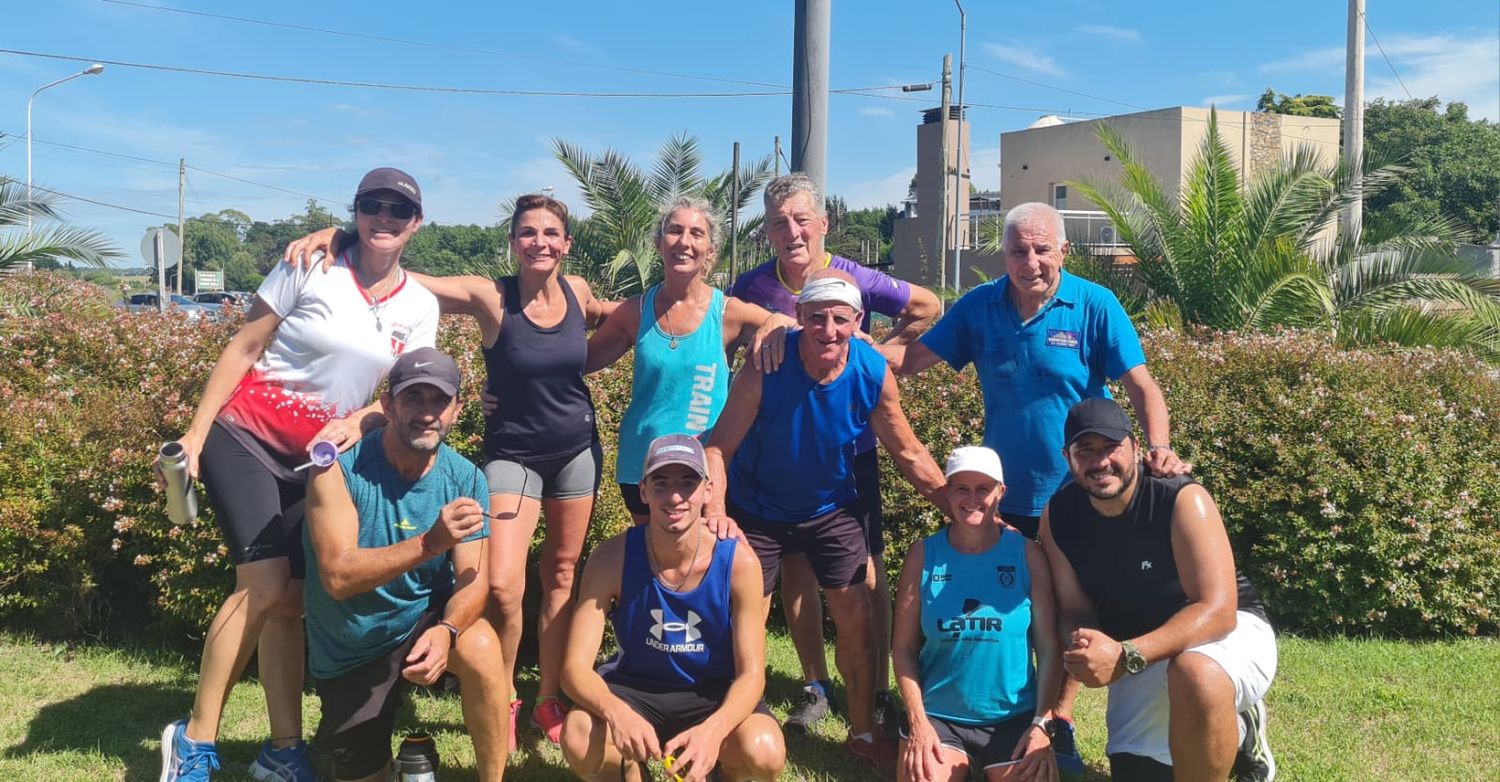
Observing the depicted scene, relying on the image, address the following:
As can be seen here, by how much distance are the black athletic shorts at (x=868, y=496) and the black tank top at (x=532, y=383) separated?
112 cm

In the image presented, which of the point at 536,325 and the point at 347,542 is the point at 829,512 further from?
the point at 347,542

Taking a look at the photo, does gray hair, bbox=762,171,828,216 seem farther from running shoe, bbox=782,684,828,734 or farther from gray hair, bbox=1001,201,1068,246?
running shoe, bbox=782,684,828,734

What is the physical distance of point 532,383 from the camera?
4.23 meters

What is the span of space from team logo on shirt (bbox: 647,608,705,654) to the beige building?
29.8m

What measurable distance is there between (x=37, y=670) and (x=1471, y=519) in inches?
289

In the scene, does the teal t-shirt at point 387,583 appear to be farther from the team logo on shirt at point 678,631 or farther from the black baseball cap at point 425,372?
the team logo on shirt at point 678,631

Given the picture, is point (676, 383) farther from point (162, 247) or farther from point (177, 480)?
point (162, 247)

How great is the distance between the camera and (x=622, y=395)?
244 inches

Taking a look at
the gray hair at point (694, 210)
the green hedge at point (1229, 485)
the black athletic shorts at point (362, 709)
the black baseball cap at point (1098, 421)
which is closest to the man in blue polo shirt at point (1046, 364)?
the black baseball cap at point (1098, 421)

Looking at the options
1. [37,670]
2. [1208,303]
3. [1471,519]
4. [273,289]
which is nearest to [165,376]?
[37,670]

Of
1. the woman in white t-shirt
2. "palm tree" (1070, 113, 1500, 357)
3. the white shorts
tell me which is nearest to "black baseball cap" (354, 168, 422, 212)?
the woman in white t-shirt

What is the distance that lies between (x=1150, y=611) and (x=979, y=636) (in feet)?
1.89

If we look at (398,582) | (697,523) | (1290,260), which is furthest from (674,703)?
(1290,260)

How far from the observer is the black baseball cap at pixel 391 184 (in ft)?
12.4
